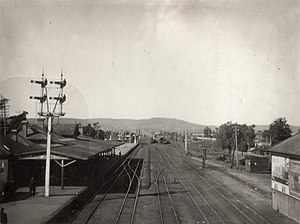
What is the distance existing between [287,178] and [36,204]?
1206 cm

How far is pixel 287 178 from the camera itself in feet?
48.1

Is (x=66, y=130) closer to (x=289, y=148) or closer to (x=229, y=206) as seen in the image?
(x=229, y=206)

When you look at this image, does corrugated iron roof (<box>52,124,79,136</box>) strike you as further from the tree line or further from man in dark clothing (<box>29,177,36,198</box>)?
man in dark clothing (<box>29,177,36,198</box>)

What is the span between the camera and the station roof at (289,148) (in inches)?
550

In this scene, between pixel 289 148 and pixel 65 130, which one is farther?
pixel 65 130

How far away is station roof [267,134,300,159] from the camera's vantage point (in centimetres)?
1397

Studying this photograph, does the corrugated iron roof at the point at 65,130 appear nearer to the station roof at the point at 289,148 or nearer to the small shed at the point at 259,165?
the small shed at the point at 259,165

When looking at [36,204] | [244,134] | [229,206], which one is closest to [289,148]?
[229,206]

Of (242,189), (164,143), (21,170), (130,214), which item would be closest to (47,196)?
(130,214)

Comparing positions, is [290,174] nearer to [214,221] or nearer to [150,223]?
[214,221]

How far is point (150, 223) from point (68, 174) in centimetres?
1387

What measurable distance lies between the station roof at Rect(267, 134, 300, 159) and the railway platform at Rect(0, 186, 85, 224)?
10685 mm

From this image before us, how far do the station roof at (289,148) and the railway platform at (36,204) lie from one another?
10685mm

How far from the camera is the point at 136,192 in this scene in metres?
21.9
